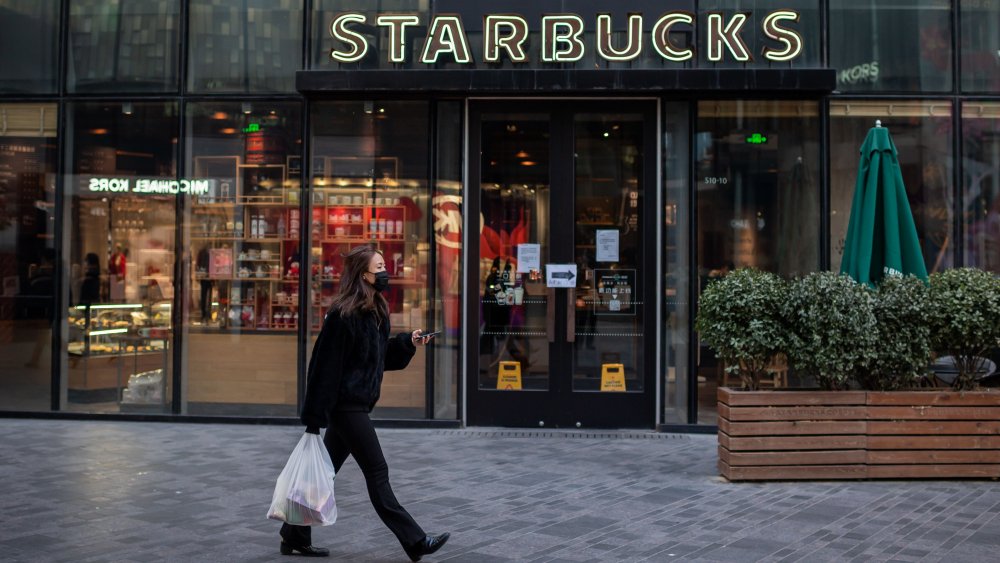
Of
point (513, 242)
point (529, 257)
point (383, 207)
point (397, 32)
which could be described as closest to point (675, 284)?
point (529, 257)

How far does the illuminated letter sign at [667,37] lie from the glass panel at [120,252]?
5.39 meters

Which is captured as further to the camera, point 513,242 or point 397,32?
point 513,242

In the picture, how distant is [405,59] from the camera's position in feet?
34.3

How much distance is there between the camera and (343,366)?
5711 mm

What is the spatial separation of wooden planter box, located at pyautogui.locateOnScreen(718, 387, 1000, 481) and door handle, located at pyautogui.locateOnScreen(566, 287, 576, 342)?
2.80 metres

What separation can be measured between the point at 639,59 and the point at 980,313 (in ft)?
14.6

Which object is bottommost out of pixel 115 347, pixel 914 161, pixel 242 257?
pixel 115 347

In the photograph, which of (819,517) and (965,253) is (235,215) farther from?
(965,253)

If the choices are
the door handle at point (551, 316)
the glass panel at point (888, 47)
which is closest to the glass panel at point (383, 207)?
the door handle at point (551, 316)

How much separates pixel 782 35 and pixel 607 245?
2.82 m

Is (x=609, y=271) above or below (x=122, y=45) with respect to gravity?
below

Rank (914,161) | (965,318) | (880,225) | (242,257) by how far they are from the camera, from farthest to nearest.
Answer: (242,257), (914,161), (880,225), (965,318)

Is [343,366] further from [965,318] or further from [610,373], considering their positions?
[610,373]

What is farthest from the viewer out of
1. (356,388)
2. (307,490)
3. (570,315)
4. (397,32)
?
(570,315)
